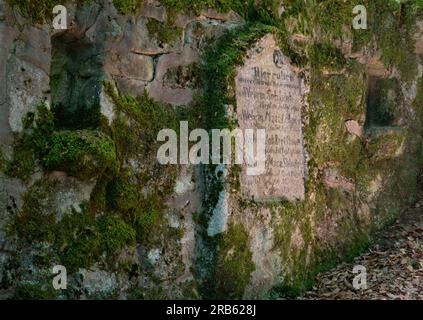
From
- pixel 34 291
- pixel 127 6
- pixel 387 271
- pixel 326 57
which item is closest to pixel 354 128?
pixel 326 57

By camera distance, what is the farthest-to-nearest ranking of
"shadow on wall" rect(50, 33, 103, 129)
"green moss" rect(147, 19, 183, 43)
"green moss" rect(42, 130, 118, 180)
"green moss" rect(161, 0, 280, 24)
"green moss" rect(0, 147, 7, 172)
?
"green moss" rect(161, 0, 280, 24)
"green moss" rect(147, 19, 183, 43)
"shadow on wall" rect(50, 33, 103, 129)
"green moss" rect(42, 130, 118, 180)
"green moss" rect(0, 147, 7, 172)

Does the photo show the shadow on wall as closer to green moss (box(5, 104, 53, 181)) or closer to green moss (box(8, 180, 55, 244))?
green moss (box(5, 104, 53, 181))

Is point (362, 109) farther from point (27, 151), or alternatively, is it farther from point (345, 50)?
point (27, 151)

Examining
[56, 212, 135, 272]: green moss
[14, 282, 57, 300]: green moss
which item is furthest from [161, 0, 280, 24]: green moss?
[14, 282, 57, 300]: green moss

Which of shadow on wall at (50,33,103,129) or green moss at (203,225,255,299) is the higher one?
shadow on wall at (50,33,103,129)

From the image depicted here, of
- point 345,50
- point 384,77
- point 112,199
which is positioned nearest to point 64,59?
point 112,199

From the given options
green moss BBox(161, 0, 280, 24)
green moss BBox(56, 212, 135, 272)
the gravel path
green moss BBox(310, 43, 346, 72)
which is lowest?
the gravel path
